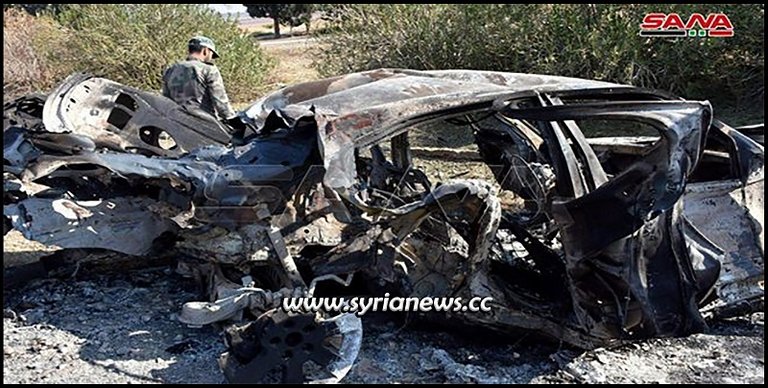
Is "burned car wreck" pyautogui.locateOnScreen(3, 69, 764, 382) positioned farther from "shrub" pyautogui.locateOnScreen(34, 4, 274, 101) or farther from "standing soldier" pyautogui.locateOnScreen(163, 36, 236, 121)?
"shrub" pyautogui.locateOnScreen(34, 4, 274, 101)

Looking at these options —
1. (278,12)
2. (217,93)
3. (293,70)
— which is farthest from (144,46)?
(278,12)

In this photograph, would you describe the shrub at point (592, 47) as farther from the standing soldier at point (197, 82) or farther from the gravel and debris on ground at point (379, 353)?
the gravel and debris on ground at point (379, 353)

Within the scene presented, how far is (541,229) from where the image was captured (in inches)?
189

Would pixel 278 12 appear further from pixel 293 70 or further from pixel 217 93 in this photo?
pixel 217 93

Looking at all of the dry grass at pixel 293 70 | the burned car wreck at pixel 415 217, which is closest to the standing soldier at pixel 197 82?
the burned car wreck at pixel 415 217

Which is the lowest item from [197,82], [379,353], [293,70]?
[293,70]

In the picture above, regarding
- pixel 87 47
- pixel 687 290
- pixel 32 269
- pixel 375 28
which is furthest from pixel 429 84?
pixel 87 47

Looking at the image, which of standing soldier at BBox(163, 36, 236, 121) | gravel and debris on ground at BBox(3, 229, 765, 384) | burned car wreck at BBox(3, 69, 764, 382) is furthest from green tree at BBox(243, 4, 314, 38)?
burned car wreck at BBox(3, 69, 764, 382)

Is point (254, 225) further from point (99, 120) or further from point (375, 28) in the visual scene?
point (375, 28)

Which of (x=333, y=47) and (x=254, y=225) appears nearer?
(x=254, y=225)

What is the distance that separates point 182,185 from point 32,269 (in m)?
1.76

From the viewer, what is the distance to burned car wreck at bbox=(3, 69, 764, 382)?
3.56m

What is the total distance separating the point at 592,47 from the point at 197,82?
5.89m

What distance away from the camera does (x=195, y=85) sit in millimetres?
7410
